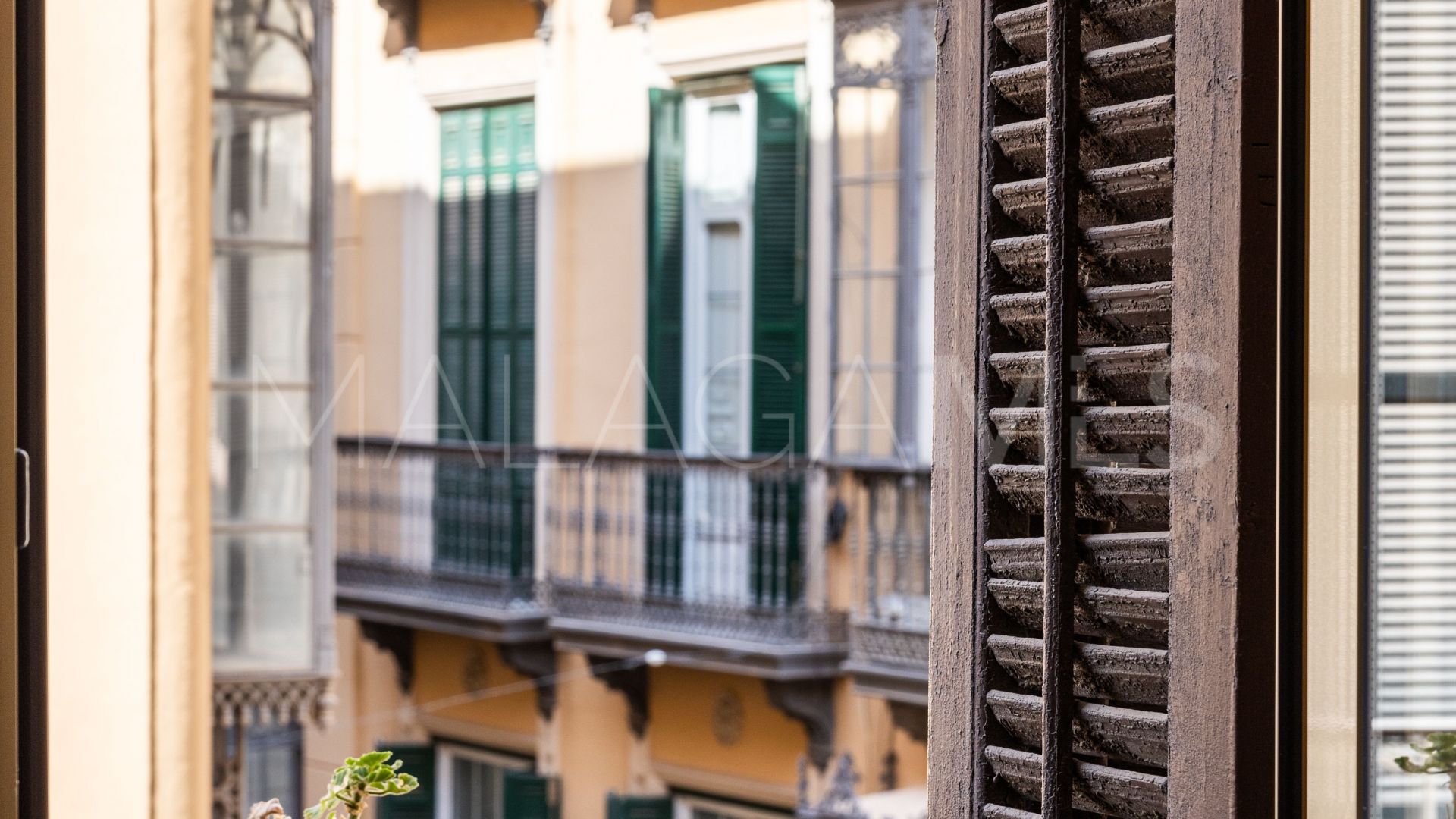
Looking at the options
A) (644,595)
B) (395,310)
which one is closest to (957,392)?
(644,595)

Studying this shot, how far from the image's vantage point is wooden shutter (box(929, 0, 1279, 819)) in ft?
3.87

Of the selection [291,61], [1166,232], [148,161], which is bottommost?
[1166,232]

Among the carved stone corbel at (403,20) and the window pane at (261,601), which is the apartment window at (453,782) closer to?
the window pane at (261,601)

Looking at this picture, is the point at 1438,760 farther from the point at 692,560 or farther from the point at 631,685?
the point at 631,685

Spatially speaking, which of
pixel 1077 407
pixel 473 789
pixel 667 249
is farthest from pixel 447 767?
pixel 1077 407

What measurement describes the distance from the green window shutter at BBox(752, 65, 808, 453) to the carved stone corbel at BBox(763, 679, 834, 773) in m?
0.98

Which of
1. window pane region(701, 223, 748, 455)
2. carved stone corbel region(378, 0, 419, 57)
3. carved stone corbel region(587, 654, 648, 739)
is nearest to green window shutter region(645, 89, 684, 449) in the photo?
window pane region(701, 223, 748, 455)

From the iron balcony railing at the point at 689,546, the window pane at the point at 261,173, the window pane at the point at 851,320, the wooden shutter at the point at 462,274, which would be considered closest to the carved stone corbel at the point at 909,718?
the iron balcony railing at the point at 689,546

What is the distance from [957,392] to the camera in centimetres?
143

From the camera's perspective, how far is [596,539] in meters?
8.05

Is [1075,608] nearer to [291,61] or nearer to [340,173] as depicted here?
[291,61]

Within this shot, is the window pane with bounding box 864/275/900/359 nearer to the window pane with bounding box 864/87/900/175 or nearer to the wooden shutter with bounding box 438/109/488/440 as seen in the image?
the window pane with bounding box 864/87/900/175

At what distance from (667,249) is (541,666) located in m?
2.05

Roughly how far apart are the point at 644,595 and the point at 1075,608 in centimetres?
642
